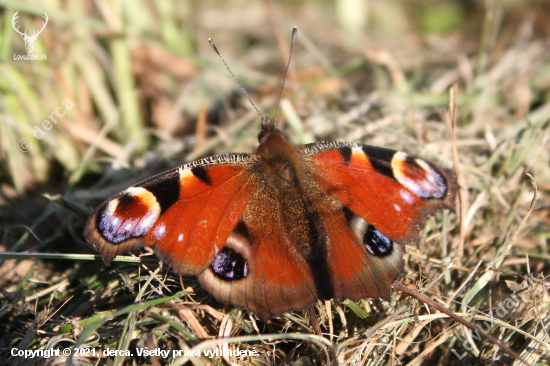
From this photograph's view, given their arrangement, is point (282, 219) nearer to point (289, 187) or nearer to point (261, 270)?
point (289, 187)

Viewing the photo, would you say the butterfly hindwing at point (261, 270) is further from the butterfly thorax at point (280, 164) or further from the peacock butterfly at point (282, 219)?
the butterfly thorax at point (280, 164)

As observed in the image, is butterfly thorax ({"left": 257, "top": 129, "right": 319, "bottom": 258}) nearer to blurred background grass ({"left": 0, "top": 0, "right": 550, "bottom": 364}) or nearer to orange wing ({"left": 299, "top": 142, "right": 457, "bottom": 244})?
orange wing ({"left": 299, "top": 142, "right": 457, "bottom": 244})

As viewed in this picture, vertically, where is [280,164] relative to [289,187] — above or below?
above

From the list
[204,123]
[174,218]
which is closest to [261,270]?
[174,218]

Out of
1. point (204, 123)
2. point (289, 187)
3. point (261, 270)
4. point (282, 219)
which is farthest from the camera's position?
point (204, 123)

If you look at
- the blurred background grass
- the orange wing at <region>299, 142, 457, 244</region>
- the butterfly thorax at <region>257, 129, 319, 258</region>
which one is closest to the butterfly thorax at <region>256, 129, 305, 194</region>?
the butterfly thorax at <region>257, 129, 319, 258</region>

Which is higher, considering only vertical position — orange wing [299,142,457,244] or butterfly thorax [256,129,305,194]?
butterfly thorax [256,129,305,194]

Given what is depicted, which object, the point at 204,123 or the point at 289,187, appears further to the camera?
the point at 204,123
